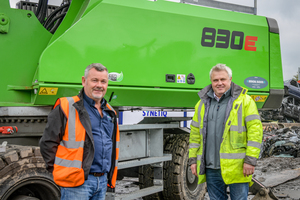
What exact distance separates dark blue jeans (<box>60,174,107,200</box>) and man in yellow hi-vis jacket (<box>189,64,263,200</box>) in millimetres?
1065

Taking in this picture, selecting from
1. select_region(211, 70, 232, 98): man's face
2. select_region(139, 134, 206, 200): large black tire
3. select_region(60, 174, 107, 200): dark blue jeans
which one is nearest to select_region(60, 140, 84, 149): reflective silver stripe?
select_region(60, 174, 107, 200): dark blue jeans

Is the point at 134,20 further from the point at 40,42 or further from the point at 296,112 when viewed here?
the point at 296,112

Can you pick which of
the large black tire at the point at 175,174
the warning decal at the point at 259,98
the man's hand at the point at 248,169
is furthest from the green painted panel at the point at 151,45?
the man's hand at the point at 248,169

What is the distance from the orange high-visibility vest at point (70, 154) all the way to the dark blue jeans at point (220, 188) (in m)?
Answer: 1.35

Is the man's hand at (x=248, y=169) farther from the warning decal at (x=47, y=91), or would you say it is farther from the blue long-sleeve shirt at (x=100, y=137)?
the warning decal at (x=47, y=91)

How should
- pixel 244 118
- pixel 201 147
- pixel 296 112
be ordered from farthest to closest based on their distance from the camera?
pixel 296 112 → pixel 201 147 → pixel 244 118

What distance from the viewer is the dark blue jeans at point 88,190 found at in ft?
7.58

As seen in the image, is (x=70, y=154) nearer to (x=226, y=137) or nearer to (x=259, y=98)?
(x=226, y=137)

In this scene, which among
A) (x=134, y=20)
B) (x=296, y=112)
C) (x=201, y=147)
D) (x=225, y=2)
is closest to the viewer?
(x=201, y=147)

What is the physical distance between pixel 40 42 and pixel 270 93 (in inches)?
136

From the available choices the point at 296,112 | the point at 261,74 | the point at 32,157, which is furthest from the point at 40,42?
the point at 296,112

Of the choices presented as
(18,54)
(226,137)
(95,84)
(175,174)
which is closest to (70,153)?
(95,84)

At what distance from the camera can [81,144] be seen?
7.52 ft

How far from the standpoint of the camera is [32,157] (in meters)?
3.26
